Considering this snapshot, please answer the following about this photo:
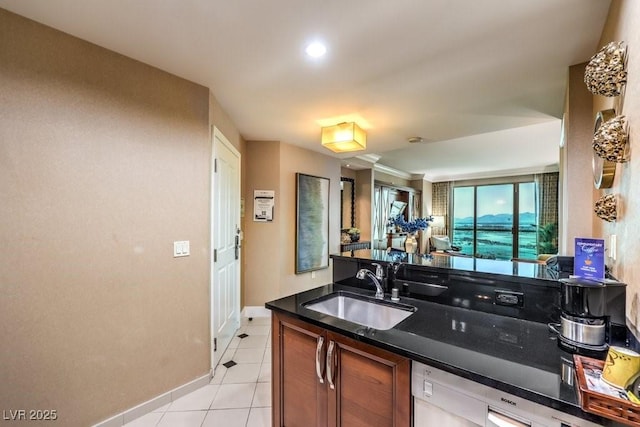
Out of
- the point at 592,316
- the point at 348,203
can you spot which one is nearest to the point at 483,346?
the point at 592,316

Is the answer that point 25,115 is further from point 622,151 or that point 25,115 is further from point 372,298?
point 622,151

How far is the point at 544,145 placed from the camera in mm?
4484

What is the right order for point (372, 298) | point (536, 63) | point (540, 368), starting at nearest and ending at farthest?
point (540, 368) < point (372, 298) < point (536, 63)

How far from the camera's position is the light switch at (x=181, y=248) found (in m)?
2.02

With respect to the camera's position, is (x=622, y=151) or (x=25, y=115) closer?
(x=622, y=151)

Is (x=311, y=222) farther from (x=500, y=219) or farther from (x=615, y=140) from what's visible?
(x=500, y=219)

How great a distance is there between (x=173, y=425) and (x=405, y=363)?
5.57 ft

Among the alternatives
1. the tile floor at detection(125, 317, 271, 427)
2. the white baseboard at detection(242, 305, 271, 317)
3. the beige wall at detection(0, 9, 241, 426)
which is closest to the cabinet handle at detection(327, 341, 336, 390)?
the tile floor at detection(125, 317, 271, 427)

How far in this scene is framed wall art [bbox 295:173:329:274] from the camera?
3824 mm

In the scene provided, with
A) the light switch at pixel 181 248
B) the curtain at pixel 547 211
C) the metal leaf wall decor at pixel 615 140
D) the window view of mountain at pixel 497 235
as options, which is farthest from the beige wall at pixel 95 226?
the curtain at pixel 547 211

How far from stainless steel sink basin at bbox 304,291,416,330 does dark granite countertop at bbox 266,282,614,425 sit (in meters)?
0.13

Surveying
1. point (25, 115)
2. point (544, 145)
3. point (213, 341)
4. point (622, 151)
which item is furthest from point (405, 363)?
point (544, 145)

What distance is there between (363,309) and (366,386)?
59cm

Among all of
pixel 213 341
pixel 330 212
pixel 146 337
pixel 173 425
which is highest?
pixel 330 212
